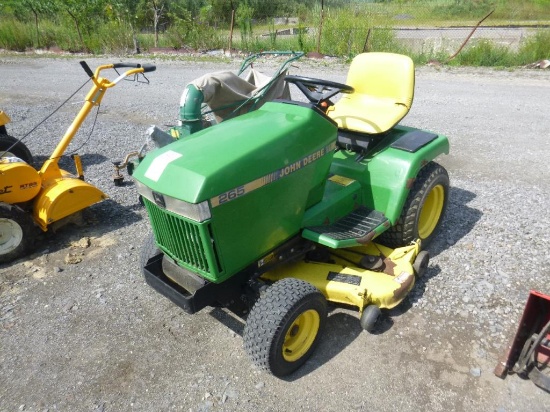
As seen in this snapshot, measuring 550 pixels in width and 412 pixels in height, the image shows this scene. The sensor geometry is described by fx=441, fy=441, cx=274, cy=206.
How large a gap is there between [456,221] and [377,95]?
1416 mm

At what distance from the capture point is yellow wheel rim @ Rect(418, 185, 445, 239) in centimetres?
376

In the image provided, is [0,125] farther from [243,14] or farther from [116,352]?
[243,14]

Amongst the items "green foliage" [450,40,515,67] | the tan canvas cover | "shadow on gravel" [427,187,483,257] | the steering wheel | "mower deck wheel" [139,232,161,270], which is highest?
the steering wheel

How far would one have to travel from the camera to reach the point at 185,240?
2457mm

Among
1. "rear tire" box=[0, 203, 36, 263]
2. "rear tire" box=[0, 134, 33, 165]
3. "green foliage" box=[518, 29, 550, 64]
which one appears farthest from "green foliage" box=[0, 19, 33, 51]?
"green foliage" box=[518, 29, 550, 64]

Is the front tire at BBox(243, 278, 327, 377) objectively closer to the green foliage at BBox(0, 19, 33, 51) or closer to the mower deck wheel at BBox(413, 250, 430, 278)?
the mower deck wheel at BBox(413, 250, 430, 278)

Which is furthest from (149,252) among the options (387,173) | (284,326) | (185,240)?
(387,173)

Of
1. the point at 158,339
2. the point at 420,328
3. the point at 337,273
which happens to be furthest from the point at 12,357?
the point at 420,328

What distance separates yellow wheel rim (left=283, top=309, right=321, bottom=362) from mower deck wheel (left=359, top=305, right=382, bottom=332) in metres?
0.30

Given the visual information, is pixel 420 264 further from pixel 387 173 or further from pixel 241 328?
pixel 241 328

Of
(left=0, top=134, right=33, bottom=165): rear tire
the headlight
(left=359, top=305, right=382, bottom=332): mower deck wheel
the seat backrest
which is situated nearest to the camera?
the headlight

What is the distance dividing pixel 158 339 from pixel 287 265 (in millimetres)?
984

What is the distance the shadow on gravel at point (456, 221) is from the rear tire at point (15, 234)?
342cm

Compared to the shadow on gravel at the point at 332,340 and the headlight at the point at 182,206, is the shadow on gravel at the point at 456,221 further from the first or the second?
the headlight at the point at 182,206
